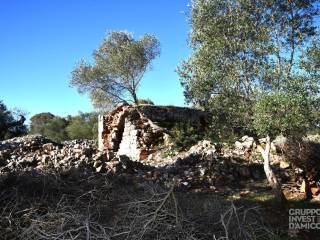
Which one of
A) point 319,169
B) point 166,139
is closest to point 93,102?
point 166,139

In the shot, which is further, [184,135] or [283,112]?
[184,135]

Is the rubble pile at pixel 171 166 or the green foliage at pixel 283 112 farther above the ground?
the green foliage at pixel 283 112

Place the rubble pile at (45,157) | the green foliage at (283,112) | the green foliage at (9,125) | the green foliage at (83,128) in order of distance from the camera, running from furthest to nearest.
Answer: the green foliage at (83,128)
the green foliage at (9,125)
the rubble pile at (45,157)
the green foliage at (283,112)

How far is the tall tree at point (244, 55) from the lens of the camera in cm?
1298

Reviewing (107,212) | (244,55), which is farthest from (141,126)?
(107,212)

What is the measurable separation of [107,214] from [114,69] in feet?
78.5

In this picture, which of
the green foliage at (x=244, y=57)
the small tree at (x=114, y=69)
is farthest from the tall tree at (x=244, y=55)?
the small tree at (x=114, y=69)

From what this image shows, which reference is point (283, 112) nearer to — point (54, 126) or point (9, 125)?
point (9, 125)

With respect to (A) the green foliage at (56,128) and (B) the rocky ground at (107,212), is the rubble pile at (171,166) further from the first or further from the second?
(A) the green foliage at (56,128)

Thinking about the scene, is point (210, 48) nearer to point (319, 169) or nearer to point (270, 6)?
point (270, 6)

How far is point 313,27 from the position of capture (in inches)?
542

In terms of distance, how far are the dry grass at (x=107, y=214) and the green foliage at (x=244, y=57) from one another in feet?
18.9

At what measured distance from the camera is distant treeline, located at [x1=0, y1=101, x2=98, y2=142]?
144 ft

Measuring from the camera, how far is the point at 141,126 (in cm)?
2567
